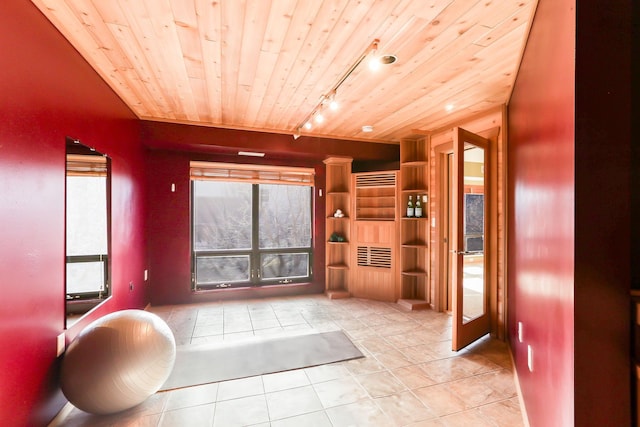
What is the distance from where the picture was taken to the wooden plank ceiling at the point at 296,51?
1794mm

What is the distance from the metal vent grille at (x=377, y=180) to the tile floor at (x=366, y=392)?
Result: 7.11 ft

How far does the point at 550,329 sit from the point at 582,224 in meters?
0.62

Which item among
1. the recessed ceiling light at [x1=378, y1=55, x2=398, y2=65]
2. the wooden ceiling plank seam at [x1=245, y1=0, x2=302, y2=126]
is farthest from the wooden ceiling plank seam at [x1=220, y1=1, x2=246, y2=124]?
the recessed ceiling light at [x1=378, y1=55, x2=398, y2=65]

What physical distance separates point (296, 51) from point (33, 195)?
6.30 feet

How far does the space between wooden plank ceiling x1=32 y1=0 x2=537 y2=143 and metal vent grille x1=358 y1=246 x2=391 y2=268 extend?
219cm

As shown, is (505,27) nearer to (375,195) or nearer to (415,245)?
(415,245)

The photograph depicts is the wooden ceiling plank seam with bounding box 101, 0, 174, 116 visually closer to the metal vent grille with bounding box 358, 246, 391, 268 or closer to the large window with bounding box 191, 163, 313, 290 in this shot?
the large window with bounding box 191, 163, 313, 290

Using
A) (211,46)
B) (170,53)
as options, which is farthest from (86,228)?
(211,46)

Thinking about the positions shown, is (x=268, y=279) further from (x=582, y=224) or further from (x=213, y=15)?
(x=582, y=224)

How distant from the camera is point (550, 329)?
139 cm

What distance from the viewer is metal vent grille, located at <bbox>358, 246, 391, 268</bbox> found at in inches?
188

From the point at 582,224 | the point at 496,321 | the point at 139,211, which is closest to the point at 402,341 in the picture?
the point at 496,321

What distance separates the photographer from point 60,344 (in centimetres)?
202

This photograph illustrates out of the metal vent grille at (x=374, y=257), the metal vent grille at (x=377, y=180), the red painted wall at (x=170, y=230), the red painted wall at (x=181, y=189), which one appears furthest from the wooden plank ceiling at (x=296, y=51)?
the metal vent grille at (x=374, y=257)
